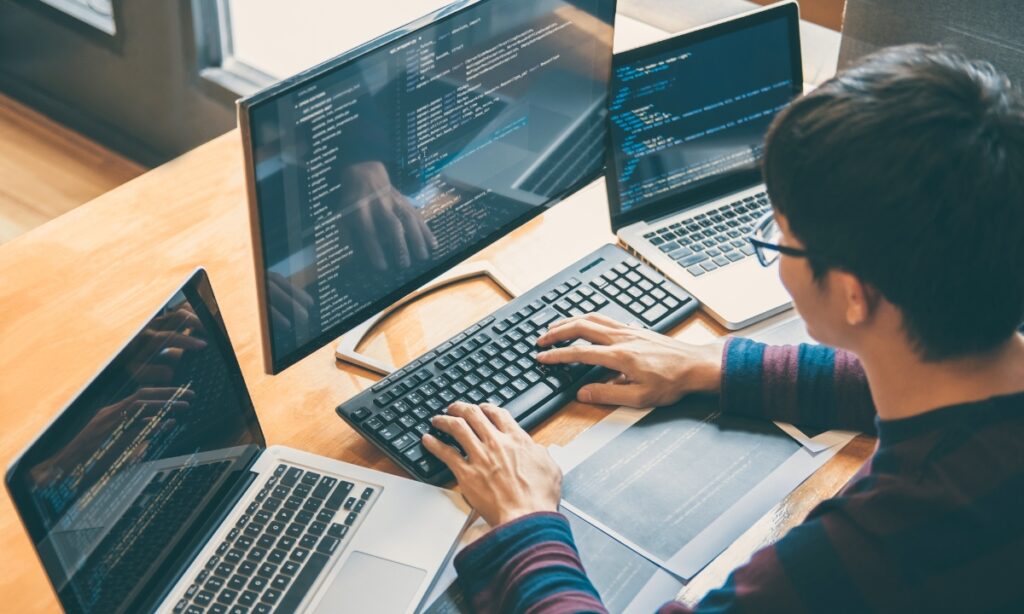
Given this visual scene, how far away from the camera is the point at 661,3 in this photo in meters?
2.18

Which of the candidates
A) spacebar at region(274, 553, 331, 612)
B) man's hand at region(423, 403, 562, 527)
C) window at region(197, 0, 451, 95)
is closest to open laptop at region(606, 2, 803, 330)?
man's hand at region(423, 403, 562, 527)

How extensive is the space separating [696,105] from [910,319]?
662mm

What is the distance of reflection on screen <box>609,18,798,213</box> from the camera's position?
1474 mm

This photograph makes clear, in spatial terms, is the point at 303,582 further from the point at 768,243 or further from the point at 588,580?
the point at 768,243

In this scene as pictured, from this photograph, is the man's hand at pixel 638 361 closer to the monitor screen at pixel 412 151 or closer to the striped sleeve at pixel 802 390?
the striped sleeve at pixel 802 390

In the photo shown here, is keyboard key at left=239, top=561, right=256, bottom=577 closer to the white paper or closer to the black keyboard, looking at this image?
the black keyboard

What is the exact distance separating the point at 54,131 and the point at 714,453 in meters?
2.59

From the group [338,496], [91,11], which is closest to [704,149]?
[338,496]

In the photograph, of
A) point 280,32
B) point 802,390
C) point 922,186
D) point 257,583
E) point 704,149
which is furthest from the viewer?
point 280,32

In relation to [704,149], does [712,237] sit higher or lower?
lower

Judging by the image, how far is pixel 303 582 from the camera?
1067mm

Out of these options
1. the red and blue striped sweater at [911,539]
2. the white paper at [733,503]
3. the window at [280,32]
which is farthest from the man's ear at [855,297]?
the window at [280,32]

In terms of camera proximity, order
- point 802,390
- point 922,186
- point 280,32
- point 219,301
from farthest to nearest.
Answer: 1. point 280,32
2. point 219,301
3. point 802,390
4. point 922,186

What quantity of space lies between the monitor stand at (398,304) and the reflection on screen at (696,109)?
21 cm
